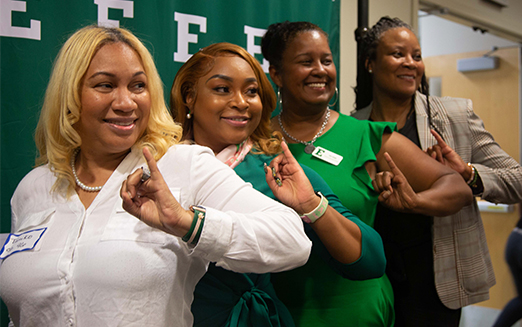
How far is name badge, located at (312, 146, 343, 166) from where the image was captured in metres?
1.85

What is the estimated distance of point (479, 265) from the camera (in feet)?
7.07

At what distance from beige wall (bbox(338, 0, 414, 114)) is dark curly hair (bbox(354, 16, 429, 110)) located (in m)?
0.47

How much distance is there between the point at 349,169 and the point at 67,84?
1.11 metres

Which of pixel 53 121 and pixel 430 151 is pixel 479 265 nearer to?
pixel 430 151

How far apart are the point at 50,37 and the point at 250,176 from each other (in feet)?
3.75

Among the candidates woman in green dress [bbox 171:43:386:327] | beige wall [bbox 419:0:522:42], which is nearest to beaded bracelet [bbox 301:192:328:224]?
woman in green dress [bbox 171:43:386:327]

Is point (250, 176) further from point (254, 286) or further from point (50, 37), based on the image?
point (50, 37)

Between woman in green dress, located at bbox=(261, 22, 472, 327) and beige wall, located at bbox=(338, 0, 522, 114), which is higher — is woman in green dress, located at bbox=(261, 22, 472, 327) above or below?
below

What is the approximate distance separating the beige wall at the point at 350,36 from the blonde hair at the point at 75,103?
72.7 inches

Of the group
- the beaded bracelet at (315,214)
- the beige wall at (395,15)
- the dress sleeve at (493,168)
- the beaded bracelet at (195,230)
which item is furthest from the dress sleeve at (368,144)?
the beige wall at (395,15)

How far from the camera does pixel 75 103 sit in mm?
1335

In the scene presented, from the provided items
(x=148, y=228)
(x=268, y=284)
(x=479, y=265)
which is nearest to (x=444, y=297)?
(x=479, y=265)

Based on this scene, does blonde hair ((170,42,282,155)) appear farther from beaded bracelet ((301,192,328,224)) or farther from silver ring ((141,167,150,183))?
silver ring ((141,167,150,183))

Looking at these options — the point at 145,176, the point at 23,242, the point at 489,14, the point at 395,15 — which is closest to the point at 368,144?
the point at 145,176
